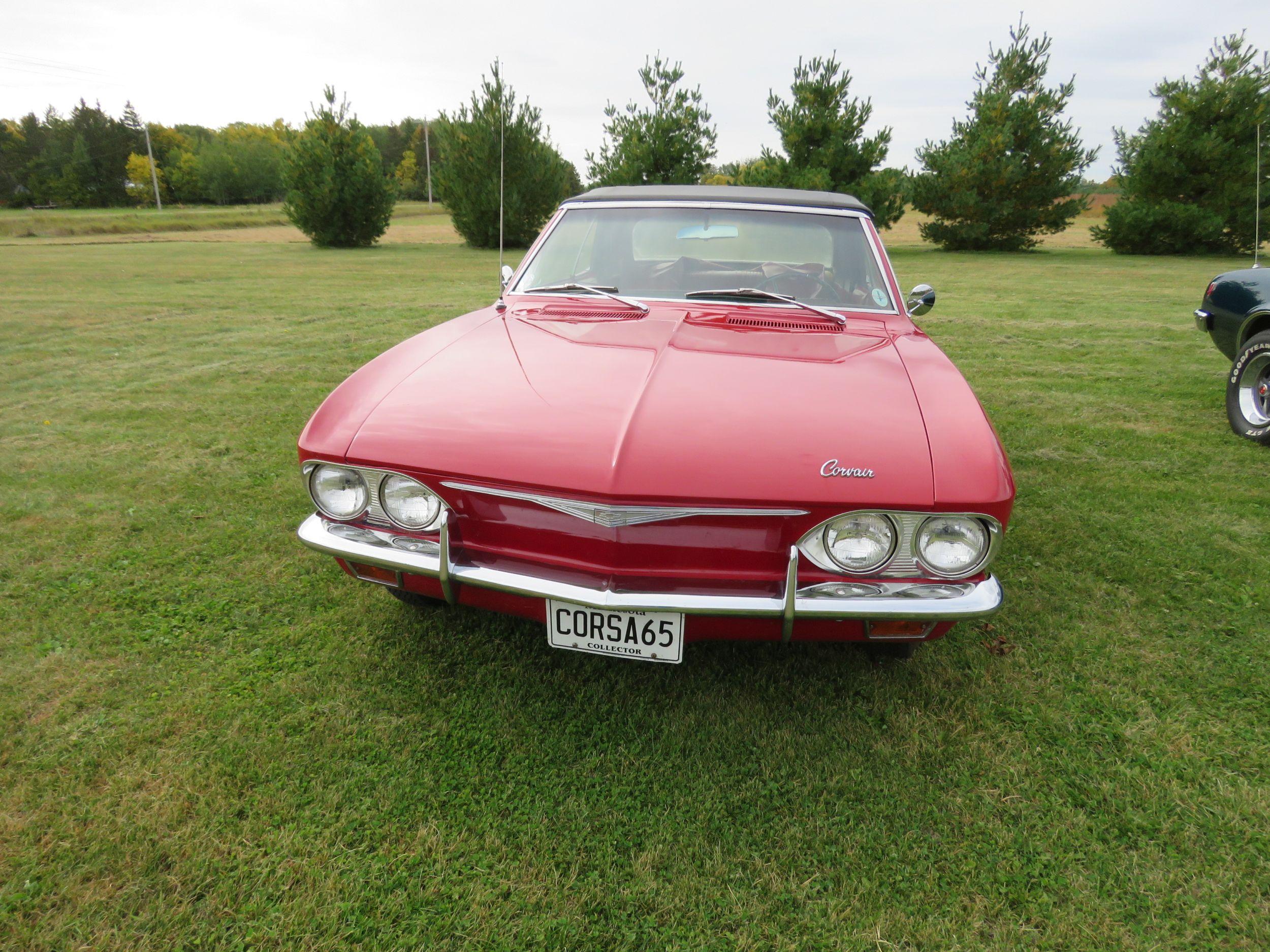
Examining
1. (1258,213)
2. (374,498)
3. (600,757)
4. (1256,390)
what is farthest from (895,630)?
(1258,213)

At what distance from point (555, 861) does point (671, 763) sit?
43 centimetres

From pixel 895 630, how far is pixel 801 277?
5.50 ft

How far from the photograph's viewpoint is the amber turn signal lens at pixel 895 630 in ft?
6.40

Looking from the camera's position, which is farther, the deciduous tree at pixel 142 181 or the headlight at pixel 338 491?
the deciduous tree at pixel 142 181

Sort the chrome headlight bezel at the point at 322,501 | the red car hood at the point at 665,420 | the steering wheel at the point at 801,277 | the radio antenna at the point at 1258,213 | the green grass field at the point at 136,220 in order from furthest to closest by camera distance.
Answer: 1. the green grass field at the point at 136,220
2. the radio antenna at the point at 1258,213
3. the steering wheel at the point at 801,277
4. the chrome headlight bezel at the point at 322,501
5. the red car hood at the point at 665,420

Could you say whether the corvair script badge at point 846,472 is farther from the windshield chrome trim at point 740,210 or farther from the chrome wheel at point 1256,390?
the chrome wheel at point 1256,390

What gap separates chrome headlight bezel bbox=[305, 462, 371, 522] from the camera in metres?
2.08

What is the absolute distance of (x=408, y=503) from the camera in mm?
2043

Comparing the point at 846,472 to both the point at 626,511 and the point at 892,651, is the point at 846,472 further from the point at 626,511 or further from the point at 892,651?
the point at 892,651

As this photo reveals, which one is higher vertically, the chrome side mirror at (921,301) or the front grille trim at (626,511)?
the chrome side mirror at (921,301)

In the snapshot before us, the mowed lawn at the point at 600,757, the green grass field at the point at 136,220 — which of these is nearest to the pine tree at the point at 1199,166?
the mowed lawn at the point at 600,757

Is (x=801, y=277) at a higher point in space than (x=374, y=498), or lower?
higher

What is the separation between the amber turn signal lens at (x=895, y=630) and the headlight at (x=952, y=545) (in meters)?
0.17

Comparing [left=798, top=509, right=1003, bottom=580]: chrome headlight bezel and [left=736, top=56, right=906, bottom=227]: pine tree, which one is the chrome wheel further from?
[left=736, top=56, right=906, bottom=227]: pine tree
